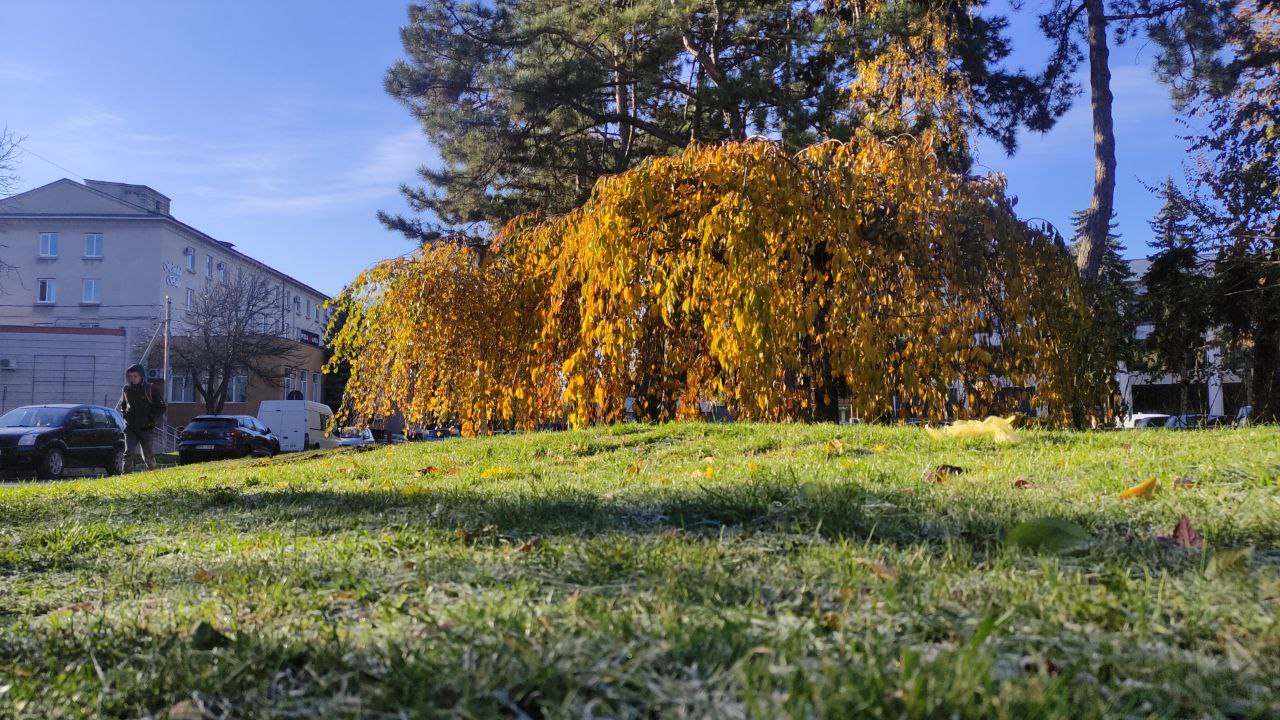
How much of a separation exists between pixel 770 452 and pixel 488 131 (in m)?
10.5

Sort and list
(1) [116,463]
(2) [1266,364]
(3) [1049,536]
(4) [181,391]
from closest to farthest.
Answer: (3) [1049,536] → (2) [1266,364] → (1) [116,463] → (4) [181,391]

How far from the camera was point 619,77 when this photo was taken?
16.4 metres

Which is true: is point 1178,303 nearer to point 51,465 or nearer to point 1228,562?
point 1228,562

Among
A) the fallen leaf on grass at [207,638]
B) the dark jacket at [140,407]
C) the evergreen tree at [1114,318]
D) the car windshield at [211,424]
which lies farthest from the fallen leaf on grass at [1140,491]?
the car windshield at [211,424]

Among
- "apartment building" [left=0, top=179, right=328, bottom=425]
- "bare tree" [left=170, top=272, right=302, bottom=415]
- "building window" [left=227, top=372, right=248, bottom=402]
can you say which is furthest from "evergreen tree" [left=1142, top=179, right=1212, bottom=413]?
"building window" [left=227, top=372, right=248, bottom=402]

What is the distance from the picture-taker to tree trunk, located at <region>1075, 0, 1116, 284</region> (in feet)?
41.4

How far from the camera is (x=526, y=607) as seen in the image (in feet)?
7.05

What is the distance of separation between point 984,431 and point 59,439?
16216 mm

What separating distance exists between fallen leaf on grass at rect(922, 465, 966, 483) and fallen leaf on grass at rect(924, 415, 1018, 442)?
1.41 m

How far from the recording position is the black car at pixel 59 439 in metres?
15.5

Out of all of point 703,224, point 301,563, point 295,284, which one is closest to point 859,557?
point 301,563

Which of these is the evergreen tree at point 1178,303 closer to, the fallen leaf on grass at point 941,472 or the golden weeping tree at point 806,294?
the golden weeping tree at point 806,294

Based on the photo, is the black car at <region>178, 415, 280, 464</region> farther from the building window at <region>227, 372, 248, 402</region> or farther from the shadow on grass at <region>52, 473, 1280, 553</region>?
the building window at <region>227, 372, 248, 402</region>

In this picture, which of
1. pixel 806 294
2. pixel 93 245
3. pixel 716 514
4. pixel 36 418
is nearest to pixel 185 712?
pixel 716 514
